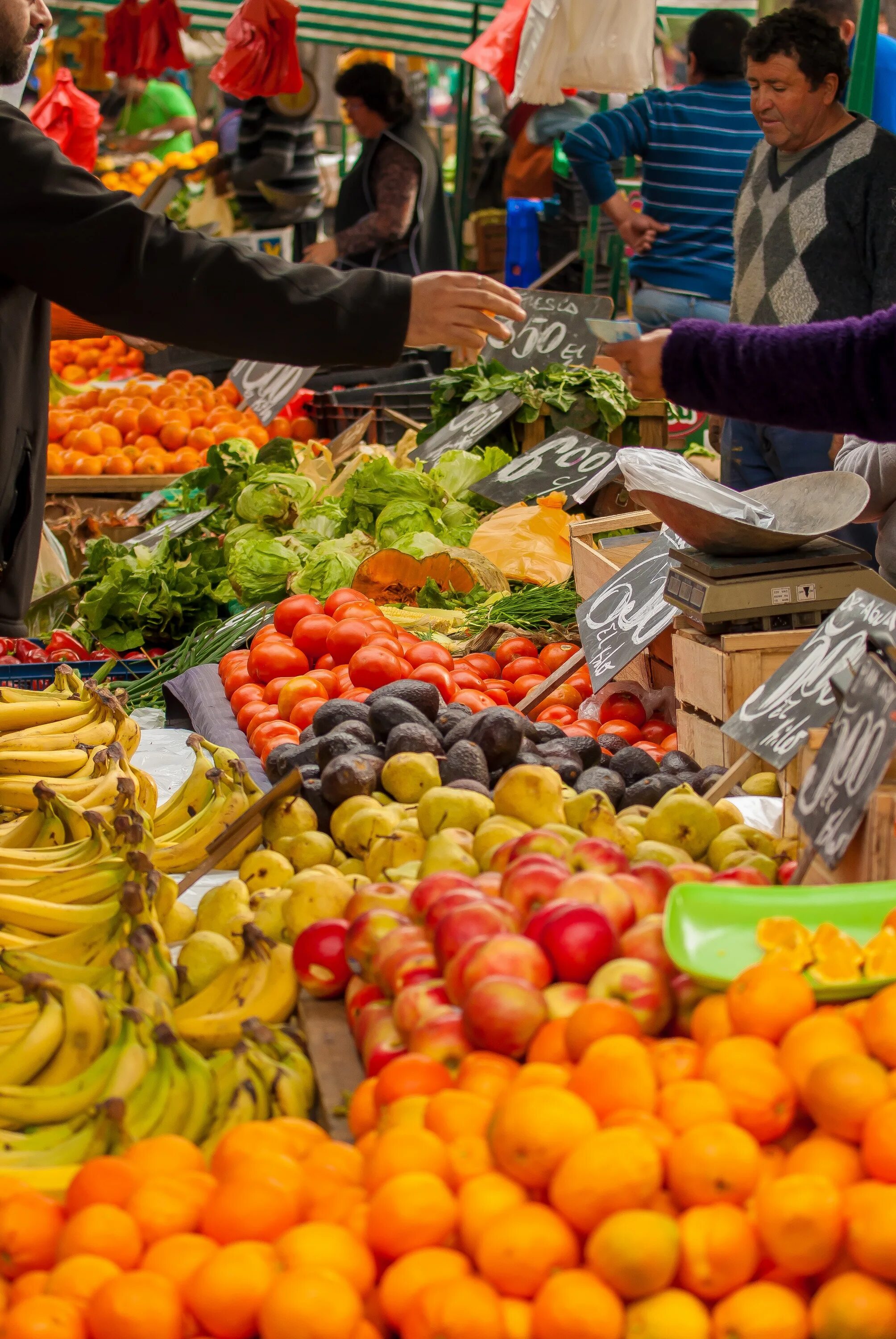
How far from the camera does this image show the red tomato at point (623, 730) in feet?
9.80

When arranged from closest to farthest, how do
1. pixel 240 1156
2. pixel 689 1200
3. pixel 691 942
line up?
1. pixel 689 1200
2. pixel 240 1156
3. pixel 691 942

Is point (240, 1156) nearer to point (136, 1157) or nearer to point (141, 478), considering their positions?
point (136, 1157)

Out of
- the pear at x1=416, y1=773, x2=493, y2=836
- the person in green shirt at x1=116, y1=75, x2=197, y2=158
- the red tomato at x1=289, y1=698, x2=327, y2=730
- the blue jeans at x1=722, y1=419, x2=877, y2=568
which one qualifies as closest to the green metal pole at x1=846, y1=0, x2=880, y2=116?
the blue jeans at x1=722, y1=419, x2=877, y2=568

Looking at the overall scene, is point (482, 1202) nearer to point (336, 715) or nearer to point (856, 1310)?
point (856, 1310)

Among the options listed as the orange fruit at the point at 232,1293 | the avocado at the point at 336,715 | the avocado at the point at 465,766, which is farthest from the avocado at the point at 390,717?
the orange fruit at the point at 232,1293

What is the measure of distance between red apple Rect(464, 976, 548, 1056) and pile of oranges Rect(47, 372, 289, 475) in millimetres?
5760

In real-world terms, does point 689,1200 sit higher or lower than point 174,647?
higher

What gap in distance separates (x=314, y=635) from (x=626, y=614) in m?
1.01

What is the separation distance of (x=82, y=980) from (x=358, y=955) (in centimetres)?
49

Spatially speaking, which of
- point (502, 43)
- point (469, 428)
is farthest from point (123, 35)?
Answer: point (469, 428)

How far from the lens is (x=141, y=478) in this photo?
268 inches

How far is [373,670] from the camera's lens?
3199 mm

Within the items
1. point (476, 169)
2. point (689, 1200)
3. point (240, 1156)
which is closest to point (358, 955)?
point (240, 1156)

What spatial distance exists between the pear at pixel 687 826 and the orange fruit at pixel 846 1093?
77 centimetres
